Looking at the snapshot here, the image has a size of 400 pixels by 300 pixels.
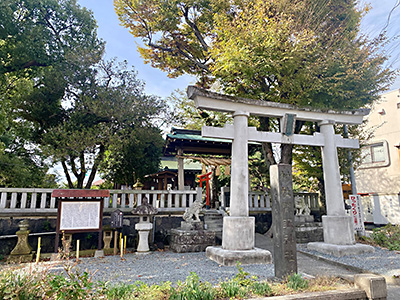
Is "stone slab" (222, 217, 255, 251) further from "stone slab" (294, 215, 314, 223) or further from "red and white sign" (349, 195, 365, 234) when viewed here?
"red and white sign" (349, 195, 365, 234)

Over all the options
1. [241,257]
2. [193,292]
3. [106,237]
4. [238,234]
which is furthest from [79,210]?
[193,292]

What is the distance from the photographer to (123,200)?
9984 mm

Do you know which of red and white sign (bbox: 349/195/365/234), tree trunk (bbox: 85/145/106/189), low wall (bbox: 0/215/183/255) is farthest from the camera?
tree trunk (bbox: 85/145/106/189)

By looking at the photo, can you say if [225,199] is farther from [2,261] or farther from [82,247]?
[2,261]

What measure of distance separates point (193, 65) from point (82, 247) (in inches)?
409

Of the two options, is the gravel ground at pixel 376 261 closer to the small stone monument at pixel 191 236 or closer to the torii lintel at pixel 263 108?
the small stone monument at pixel 191 236

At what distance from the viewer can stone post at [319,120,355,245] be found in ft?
28.7

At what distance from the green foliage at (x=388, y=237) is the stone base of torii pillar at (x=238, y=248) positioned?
222 inches

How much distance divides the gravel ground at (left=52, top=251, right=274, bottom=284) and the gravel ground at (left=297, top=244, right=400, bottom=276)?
99.8 inches

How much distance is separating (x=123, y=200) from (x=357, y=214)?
9855 mm

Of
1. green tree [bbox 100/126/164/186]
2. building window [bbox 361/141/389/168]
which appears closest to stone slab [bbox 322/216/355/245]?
green tree [bbox 100/126/164/186]

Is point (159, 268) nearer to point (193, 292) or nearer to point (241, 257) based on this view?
point (241, 257)

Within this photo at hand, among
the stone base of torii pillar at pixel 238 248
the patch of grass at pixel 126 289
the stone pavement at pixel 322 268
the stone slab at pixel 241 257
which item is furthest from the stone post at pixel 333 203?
the patch of grass at pixel 126 289

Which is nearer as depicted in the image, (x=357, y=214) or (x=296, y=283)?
(x=296, y=283)
